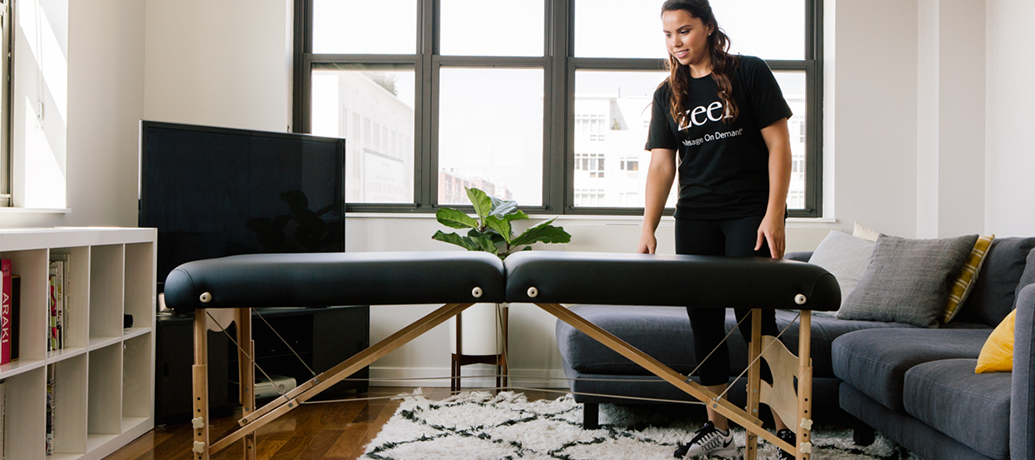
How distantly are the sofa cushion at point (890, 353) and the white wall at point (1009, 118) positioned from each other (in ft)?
3.31

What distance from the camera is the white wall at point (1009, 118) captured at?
2721mm

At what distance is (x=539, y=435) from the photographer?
218 cm

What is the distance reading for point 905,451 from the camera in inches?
78.2

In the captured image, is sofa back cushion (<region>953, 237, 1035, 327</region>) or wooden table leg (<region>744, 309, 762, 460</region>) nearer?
wooden table leg (<region>744, 309, 762, 460</region>)

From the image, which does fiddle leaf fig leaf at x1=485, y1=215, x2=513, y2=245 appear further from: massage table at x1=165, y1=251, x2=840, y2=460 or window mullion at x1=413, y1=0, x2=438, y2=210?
massage table at x1=165, y1=251, x2=840, y2=460

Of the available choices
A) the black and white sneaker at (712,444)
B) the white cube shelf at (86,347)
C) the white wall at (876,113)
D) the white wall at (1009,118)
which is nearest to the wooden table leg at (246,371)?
the white cube shelf at (86,347)

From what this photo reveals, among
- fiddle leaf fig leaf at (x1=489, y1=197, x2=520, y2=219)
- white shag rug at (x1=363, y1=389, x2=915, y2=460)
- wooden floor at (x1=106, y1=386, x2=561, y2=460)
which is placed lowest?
wooden floor at (x1=106, y1=386, x2=561, y2=460)

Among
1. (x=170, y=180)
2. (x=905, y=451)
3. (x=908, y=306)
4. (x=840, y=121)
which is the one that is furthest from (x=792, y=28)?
(x=170, y=180)

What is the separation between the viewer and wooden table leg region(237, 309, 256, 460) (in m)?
1.58

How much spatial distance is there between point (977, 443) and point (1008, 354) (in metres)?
0.26

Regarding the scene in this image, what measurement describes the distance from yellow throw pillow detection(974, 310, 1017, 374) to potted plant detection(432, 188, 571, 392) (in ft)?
5.57

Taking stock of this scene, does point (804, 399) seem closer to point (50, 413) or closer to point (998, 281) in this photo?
point (998, 281)

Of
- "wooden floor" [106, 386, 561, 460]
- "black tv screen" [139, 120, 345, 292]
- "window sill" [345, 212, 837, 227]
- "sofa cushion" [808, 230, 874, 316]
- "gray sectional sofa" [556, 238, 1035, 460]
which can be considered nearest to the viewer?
"gray sectional sofa" [556, 238, 1035, 460]

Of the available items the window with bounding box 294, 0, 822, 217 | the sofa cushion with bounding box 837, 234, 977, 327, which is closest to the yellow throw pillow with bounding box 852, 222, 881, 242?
the window with bounding box 294, 0, 822, 217
